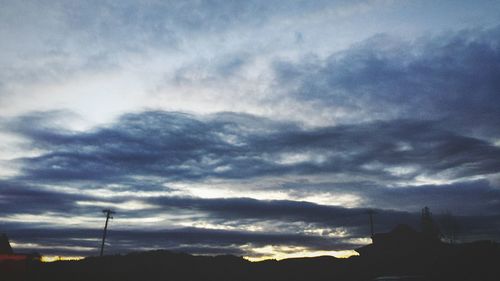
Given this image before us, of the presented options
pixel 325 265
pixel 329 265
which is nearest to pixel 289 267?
pixel 325 265

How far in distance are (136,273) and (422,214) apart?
202 ft

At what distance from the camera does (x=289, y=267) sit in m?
44.9

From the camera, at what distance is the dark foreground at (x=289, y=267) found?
35844 mm

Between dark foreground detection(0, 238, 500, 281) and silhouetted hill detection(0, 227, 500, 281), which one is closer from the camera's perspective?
dark foreground detection(0, 238, 500, 281)

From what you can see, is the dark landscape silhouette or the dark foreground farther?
the dark landscape silhouette

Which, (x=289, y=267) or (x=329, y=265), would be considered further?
(x=329, y=265)

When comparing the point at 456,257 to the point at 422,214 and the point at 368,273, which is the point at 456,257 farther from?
the point at 422,214

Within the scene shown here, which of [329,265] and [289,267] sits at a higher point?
[289,267]

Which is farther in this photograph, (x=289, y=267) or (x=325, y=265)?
(x=325, y=265)

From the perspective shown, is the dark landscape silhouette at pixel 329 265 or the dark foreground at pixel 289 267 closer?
the dark foreground at pixel 289 267

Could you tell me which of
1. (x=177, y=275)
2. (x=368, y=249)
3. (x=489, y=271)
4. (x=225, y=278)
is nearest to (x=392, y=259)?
(x=368, y=249)

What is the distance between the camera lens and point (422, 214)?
7475 centimetres

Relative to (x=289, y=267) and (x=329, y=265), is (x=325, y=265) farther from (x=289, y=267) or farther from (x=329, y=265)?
(x=289, y=267)

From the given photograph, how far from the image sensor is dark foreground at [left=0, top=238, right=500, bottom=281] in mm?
35844
